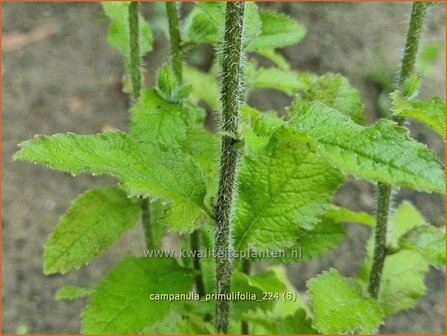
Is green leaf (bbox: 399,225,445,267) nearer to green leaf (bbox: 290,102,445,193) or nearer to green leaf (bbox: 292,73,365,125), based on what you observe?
green leaf (bbox: 292,73,365,125)

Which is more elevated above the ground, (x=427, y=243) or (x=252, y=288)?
(x=427, y=243)

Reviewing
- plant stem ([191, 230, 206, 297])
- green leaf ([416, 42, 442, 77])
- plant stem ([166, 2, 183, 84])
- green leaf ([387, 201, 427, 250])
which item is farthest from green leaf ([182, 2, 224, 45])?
green leaf ([416, 42, 442, 77])

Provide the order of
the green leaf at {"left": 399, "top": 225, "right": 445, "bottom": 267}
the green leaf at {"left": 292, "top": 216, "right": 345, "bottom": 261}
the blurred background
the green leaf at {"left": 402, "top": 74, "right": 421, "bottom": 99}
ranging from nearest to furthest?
the green leaf at {"left": 402, "top": 74, "right": 421, "bottom": 99} < the green leaf at {"left": 399, "top": 225, "right": 445, "bottom": 267} < the green leaf at {"left": 292, "top": 216, "right": 345, "bottom": 261} < the blurred background

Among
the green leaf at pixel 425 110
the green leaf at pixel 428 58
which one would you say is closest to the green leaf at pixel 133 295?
the green leaf at pixel 425 110

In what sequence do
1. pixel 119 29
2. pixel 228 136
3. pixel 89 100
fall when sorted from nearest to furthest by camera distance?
pixel 228 136, pixel 119 29, pixel 89 100

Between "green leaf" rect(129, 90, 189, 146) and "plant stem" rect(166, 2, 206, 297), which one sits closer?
"green leaf" rect(129, 90, 189, 146)

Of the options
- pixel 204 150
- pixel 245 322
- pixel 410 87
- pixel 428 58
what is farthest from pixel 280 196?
pixel 428 58

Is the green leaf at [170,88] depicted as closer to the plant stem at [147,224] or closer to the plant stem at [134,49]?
the plant stem at [134,49]

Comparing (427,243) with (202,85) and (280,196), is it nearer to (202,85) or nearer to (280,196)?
(280,196)
